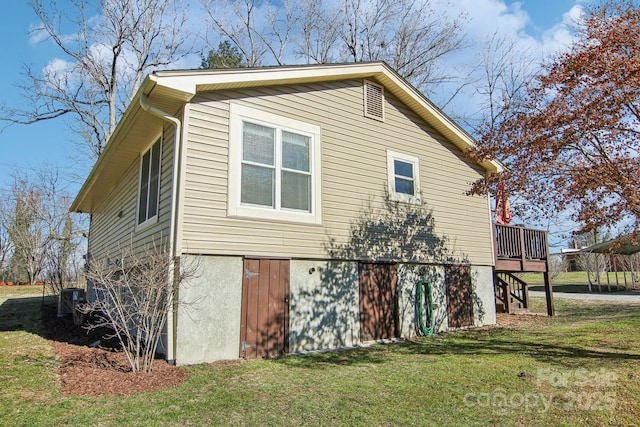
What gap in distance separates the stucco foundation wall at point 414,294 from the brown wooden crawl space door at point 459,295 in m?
0.22

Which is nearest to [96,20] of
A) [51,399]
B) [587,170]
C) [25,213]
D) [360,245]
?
[25,213]

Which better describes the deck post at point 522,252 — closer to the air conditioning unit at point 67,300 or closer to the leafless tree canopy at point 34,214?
the air conditioning unit at point 67,300

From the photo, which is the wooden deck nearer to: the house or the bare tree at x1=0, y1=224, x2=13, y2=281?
the house

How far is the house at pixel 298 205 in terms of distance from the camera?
6.79m

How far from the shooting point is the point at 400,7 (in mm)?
21984

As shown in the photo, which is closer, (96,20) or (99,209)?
(99,209)

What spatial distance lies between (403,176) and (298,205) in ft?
10.7

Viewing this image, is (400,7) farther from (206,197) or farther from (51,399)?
(51,399)

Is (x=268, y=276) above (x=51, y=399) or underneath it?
above

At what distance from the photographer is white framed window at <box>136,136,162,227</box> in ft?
25.6

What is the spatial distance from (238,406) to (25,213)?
1176 inches

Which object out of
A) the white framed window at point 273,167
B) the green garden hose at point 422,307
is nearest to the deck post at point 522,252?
the green garden hose at point 422,307

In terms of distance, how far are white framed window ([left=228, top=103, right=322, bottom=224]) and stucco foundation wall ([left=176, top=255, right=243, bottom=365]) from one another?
1.02 metres

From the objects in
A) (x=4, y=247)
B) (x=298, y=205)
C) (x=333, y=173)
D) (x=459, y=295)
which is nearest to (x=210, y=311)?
(x=298, y=205)
